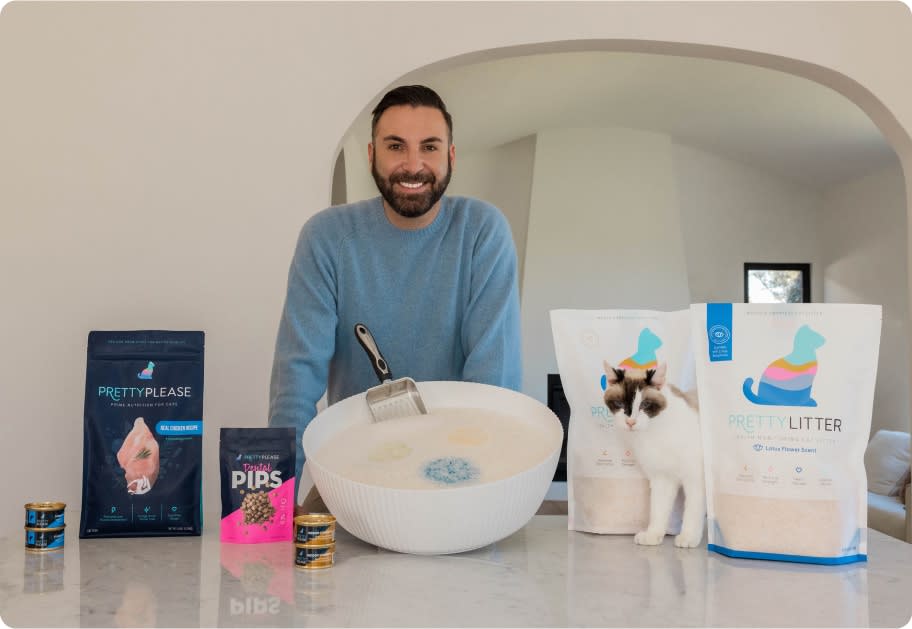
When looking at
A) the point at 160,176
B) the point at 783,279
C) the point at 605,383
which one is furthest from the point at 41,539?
the point at 783,279

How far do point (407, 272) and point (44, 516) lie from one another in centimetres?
69

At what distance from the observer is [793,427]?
938 mm

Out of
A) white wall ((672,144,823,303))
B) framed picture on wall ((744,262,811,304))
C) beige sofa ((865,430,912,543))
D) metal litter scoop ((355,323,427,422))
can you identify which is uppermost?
white wall ((672,144,823,303))

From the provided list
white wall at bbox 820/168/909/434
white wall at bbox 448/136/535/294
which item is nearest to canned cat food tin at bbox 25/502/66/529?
white wall at bbox 448/136/535/294

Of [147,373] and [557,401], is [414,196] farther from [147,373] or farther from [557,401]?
[557,401]

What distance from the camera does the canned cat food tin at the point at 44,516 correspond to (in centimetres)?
101

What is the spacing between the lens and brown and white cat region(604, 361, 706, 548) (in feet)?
3.26

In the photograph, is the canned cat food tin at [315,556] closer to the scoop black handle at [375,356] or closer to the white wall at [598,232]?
the scoop black handle at [375,356]

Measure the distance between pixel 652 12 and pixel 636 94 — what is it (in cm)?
350

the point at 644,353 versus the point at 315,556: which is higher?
the point at 644,353

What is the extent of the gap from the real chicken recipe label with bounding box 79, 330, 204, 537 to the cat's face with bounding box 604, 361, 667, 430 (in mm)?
523

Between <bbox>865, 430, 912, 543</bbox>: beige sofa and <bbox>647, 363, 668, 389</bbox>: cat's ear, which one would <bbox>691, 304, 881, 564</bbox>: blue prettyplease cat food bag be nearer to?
<bbox>647, 363, 668, 389</bbox>: cat's ear

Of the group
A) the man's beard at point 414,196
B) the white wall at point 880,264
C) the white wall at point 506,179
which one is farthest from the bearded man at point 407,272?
the white wall at point 880,264

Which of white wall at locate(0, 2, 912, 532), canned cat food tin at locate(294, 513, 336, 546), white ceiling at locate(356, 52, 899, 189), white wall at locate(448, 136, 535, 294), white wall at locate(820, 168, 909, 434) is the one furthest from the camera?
white wall at locate(448, 136, 535, 294)
